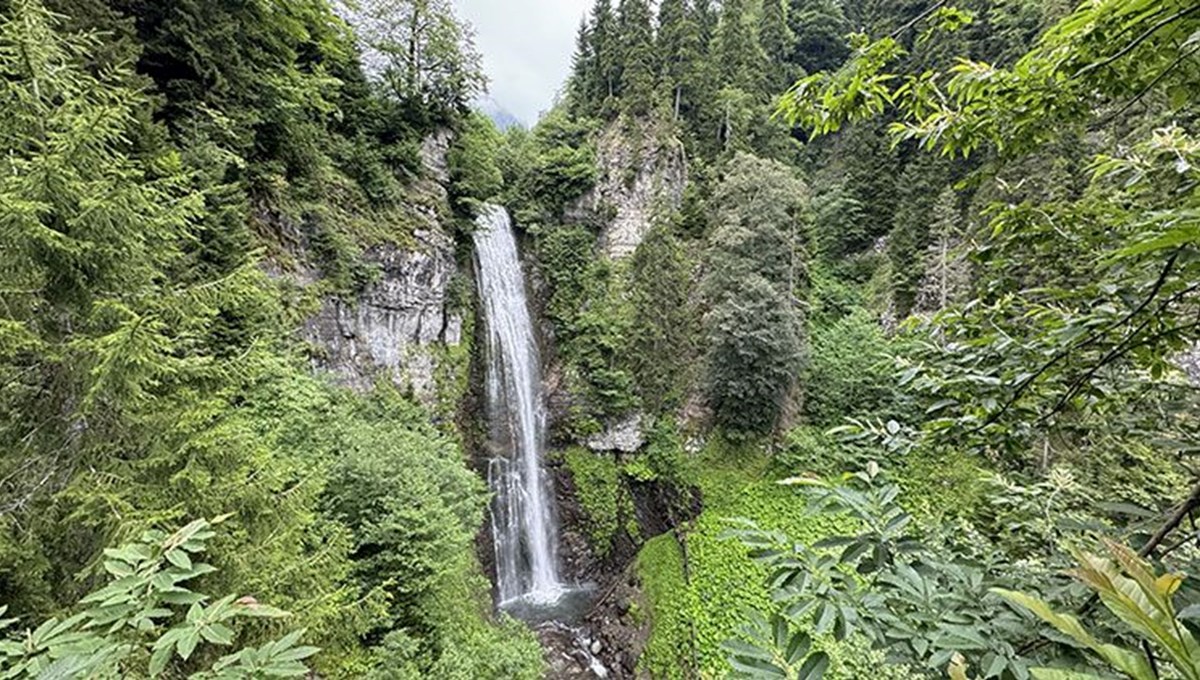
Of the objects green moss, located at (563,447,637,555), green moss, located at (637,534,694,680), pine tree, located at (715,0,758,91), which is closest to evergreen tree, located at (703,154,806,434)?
green moss, located at (563,447,637,555)

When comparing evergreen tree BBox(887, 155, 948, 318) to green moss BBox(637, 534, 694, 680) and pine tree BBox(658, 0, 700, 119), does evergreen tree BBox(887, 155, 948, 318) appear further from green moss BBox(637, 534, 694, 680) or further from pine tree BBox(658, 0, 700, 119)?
green moss BBox(637, 534, 694, 680)

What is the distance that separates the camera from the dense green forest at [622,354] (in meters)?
1.23

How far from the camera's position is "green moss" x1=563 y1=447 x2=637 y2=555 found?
43.3ft

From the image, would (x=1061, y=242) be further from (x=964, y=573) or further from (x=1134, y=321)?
(x=964, y=573)

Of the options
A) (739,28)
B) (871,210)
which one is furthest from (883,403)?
(739,28)

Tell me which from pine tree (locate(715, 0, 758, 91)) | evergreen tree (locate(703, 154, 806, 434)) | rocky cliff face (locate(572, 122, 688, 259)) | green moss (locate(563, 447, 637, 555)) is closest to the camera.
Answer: evergreen tree (locate(703, 154, 806, 434))

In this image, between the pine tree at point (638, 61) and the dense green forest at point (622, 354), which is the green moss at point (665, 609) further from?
the pine tree at point (638, 61)

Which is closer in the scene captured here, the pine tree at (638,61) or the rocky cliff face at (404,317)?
the rocky cliff face at (404,317)

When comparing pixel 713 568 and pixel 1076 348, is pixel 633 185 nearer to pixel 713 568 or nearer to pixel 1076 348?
pixel 713 568

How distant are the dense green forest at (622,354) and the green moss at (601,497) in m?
0.13

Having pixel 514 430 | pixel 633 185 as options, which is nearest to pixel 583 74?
pixel 633 185

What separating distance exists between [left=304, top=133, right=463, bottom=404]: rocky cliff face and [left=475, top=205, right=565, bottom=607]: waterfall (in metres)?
1.60

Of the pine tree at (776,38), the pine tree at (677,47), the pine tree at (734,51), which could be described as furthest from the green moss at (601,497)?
the pine tree at (776,38)

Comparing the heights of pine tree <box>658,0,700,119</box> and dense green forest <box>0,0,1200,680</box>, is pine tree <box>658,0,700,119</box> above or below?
above
